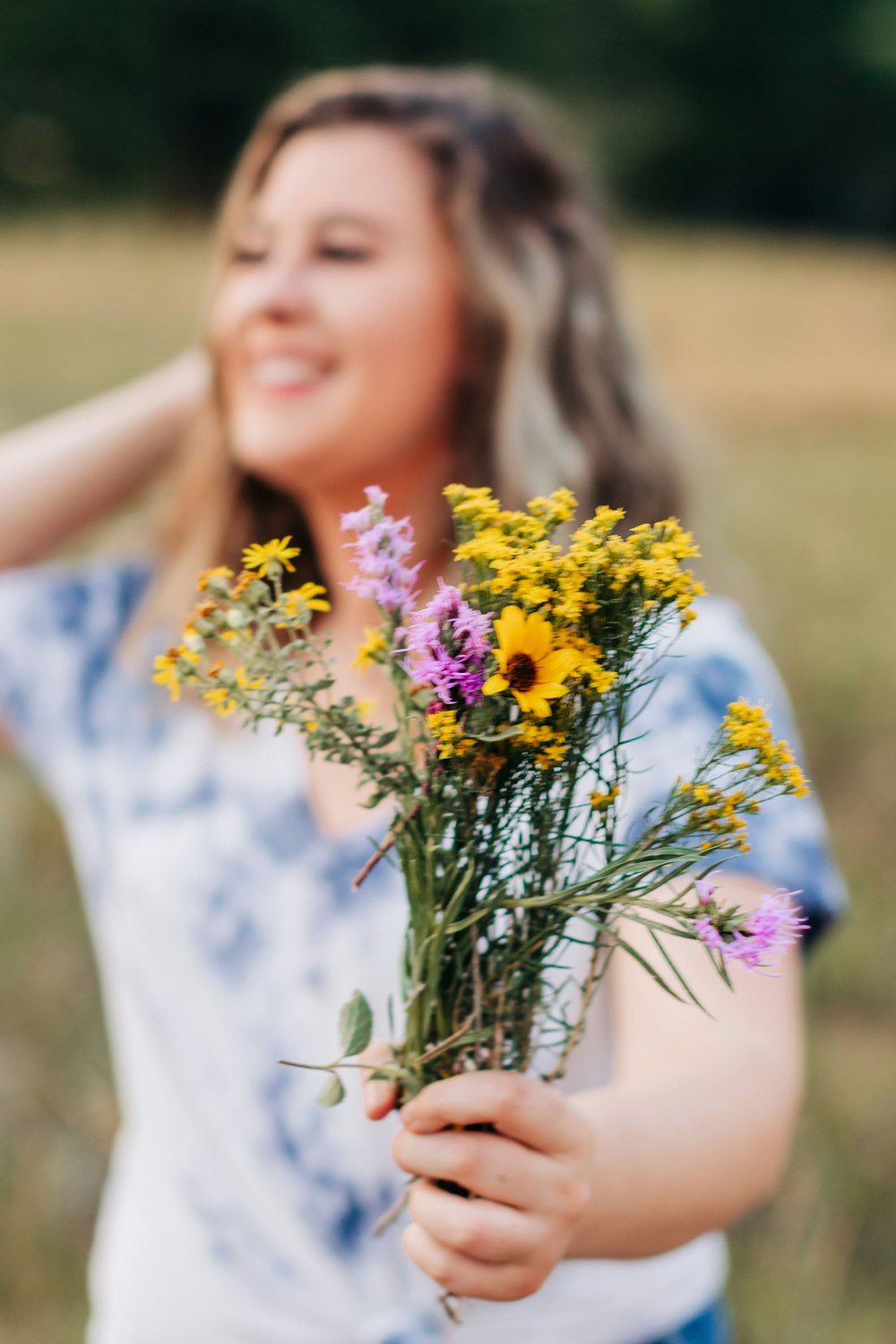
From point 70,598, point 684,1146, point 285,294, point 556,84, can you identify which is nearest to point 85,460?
point 70,598

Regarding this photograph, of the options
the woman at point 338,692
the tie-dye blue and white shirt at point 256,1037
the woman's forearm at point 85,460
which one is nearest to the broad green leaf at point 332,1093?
the woman at point 338,692

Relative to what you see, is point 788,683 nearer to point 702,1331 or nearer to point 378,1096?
point 702,1331

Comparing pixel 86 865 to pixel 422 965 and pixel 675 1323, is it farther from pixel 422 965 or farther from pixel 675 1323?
pixel 422 965

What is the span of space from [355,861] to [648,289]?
664 centimetres

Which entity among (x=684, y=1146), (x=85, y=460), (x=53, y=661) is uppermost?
(x=85, y=460)

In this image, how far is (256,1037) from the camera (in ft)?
4.81

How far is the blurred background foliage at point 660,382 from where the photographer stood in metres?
2.27

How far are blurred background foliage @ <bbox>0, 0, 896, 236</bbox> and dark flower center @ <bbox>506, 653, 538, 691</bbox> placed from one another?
49.2 ft

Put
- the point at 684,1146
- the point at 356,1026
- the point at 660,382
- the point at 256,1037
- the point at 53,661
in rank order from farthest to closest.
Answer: the point at 660,382 → the point at 53,661 → the point at 256,1037 → the point at 684,1146 → the point at 356,1026

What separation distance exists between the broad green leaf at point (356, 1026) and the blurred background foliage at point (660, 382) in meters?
1.15

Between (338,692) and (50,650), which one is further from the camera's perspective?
(50,650)

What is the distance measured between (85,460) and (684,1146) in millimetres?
1372

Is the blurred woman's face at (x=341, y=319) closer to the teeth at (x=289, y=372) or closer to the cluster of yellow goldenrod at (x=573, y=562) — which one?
the teeth at (x=289, y=372)

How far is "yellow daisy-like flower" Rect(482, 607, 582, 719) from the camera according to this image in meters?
0.50
